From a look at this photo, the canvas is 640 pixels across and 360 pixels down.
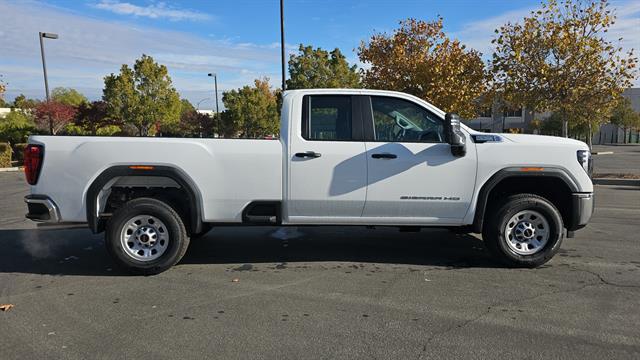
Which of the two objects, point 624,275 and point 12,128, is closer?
point 624,275

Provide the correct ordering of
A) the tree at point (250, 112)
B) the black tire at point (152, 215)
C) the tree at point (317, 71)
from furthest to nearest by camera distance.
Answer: the tree at point (250, 112), the tree at point (317, 71), the black tire at point (152, 215)

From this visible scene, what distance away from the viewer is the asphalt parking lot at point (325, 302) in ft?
11.5

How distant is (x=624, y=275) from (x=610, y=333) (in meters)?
1.81

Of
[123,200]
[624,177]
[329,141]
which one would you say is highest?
[329,141]

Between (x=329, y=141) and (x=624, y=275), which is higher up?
(x=329, y=141)

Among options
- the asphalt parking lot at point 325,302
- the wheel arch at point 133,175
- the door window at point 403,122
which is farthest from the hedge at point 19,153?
the door window at point 403,122

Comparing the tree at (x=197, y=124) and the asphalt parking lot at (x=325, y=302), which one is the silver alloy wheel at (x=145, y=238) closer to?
the asphalt parking lot at (x=325, y=302)

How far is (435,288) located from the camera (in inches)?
187

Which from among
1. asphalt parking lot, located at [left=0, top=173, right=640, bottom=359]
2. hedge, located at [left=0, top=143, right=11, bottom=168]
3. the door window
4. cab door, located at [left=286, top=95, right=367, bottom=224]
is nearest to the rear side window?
cab door, located at [left=286, top=95, right=367, bottom=224]

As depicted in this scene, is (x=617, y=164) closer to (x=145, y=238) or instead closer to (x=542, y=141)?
(x=542, y=141)

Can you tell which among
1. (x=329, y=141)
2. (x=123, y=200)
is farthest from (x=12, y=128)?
(x=329, y=141)

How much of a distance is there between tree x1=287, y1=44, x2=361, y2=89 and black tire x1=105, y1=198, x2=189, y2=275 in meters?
23.7

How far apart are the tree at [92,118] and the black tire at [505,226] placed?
104ft

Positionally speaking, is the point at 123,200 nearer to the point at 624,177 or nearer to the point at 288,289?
the point at 288,289
